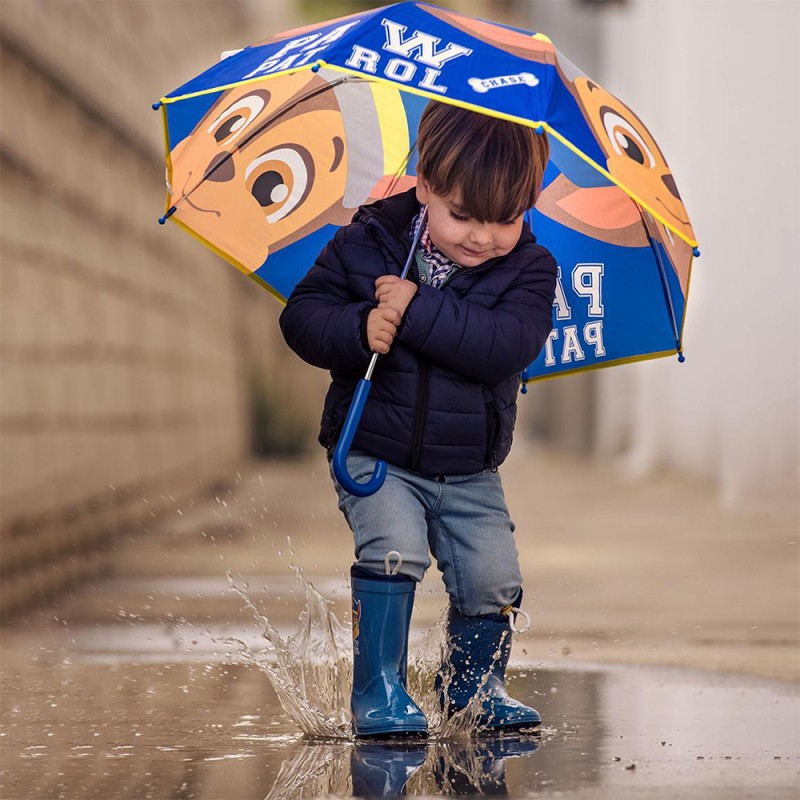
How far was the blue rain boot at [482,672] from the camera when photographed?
144 inches

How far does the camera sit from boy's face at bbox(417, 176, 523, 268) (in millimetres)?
3441

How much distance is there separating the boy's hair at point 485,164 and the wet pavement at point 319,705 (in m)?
1.19

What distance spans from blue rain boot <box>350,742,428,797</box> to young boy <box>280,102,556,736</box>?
56mm

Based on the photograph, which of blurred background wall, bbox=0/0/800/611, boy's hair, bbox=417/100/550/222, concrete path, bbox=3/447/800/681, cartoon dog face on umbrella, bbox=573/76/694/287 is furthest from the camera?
blurred background wall, bbox=0/0/800/611

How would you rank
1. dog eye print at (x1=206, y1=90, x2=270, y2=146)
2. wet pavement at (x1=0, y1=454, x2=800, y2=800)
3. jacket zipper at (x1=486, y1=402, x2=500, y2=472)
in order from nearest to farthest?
wet pavement at (x1=0, y1=454, x2=800, y2=800), jacket zipper at (x1=486, y1=402, x2=500, y2=472), dog eye print at (x1=206, y1=90, x2=270, y2=146)

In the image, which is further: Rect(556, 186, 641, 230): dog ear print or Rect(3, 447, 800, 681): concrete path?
Rect(3, 447, 800, 681): concrete path

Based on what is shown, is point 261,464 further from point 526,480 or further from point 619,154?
point 619,154

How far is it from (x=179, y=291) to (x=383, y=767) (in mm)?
8925

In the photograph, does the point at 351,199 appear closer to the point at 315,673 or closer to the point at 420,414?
the point at 420,414

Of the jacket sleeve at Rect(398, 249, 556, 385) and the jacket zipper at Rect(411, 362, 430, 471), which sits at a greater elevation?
the jacket sleeve at Rect(398, 249, 556, 385)

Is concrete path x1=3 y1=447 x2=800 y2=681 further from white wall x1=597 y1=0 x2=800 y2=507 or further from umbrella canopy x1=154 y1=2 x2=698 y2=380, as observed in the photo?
umbrella canopy x1=154 y1=2 x2=698 y2=380

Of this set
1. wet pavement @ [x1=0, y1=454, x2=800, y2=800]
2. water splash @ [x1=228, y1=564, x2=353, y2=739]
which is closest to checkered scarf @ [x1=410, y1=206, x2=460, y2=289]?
water splash @ [x1=228, y1=564, x2=353, y2=739]

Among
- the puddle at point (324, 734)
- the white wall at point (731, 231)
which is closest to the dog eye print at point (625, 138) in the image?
the puddle at point (324, 734)

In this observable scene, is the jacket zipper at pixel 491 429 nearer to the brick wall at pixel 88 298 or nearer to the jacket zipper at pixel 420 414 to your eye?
the jacket zipper at pixel 420 414
